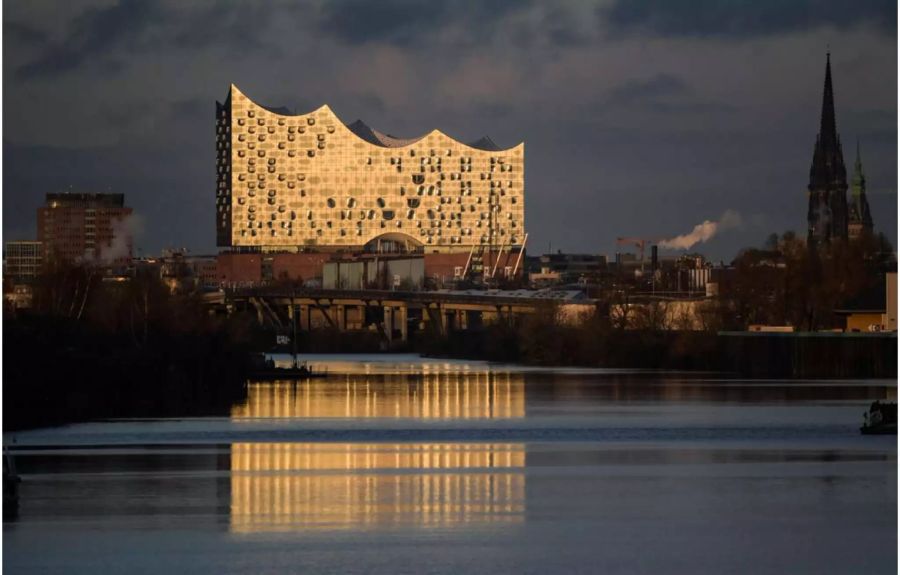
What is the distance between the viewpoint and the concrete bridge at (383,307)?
134 metres

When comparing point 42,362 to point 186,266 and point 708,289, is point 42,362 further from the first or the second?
point 186,266

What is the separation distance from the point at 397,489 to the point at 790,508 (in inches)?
207

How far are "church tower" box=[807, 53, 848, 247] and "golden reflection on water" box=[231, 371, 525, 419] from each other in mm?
76400

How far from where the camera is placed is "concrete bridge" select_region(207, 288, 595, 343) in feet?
439

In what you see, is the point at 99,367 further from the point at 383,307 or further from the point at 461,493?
the point at 383,307

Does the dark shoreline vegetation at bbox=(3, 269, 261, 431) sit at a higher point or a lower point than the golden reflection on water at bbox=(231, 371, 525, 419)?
higher

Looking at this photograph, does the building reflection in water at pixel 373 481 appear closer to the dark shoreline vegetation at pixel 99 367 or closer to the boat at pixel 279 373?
the dark shoreline vegetation at pixel 99 367

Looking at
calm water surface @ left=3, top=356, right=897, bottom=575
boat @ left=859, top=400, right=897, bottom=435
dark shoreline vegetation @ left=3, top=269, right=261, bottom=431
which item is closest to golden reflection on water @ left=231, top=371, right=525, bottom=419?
calm water surface @ left=3, top=356, right=897, bottom=575

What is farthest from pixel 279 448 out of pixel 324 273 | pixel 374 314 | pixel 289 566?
pixel 324 273

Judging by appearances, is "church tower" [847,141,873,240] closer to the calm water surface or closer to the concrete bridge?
the concrete bridge

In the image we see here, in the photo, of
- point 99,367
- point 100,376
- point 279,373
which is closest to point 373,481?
point 100,376

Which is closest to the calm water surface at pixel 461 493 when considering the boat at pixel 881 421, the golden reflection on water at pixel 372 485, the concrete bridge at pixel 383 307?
the golden reflection on water at pixel 372 485

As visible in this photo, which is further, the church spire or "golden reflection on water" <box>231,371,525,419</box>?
the church spire

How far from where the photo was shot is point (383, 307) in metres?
149
